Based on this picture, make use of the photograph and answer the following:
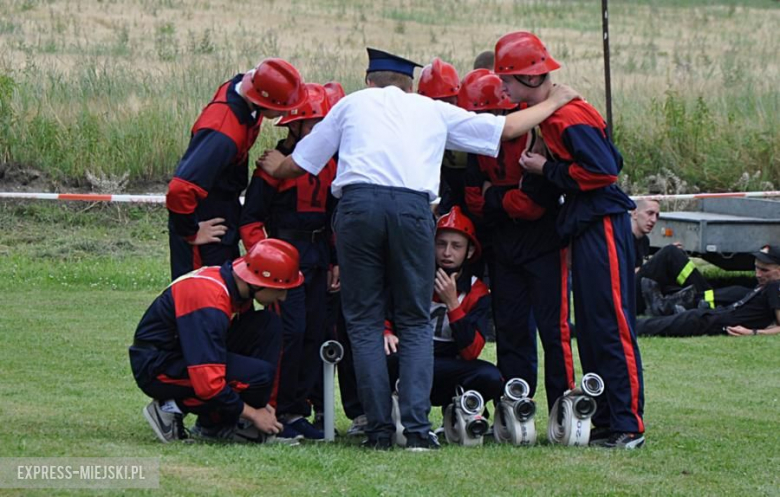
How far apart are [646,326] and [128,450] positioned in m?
6.83

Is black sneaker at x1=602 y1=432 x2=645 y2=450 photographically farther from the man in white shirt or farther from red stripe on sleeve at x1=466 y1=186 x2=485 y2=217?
red stripe on sleeve at x1=466 y1=186 x2=485 y2=217

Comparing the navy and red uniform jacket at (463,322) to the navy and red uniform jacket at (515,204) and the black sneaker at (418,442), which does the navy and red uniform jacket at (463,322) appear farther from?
the black sneaker at (418,442)

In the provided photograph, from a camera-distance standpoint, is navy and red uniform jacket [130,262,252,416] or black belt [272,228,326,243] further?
black belt [272,228,326,243]

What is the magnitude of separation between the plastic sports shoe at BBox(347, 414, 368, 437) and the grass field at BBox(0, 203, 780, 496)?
349mm

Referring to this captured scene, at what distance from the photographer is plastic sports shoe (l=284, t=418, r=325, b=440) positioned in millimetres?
7539

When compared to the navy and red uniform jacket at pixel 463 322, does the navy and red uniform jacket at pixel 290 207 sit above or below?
above

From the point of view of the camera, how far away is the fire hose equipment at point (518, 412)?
23.6 ft

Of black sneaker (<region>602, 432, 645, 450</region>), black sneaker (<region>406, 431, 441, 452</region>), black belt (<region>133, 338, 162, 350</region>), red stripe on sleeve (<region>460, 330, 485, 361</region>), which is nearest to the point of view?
black sneaker (<region>406, 431, 441, 452</region>)

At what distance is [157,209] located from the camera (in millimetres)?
17484

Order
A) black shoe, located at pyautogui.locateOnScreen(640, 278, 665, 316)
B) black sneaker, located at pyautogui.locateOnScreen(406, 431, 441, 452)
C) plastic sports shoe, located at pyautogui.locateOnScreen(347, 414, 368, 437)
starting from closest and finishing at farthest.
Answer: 1. black sneaker, located at pyautogui.locateOnScreen(406, 431, 441, 452)
2. plastic sports shoe, located at pyautogui.locateOnScreen(347, 414, 368, 437)
3. black shoe, located at pyautogui.locateOnScreen(640, 278, 665, 316)

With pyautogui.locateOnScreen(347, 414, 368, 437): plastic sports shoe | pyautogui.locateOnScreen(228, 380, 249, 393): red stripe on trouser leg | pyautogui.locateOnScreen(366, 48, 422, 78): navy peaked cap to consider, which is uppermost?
pyautogui.locateOnScreen(366, 48, 422, 78): navy peaked cap

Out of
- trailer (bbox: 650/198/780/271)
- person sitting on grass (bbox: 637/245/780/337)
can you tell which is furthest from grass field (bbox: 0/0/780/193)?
person sitting on grass (bbox: 637/245/780/337)

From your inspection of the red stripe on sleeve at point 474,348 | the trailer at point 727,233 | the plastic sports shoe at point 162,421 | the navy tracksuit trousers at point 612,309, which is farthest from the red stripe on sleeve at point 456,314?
the trailer at point 727,233

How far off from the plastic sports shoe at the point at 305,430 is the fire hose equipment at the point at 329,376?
0.31 feet
